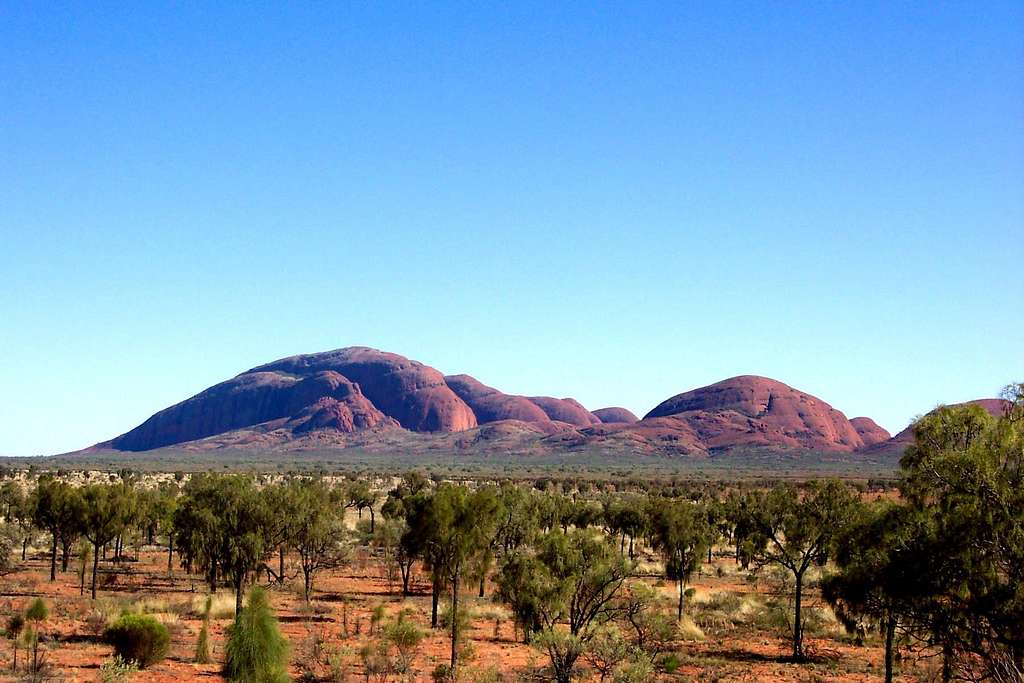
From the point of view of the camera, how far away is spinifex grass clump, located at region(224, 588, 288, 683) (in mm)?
21047

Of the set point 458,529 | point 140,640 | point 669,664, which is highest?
point 458,529

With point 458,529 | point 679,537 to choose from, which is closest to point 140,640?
point 458,529

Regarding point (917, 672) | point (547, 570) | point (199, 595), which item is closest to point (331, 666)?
point (547, 570)

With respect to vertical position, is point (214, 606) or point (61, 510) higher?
point (61, 510)

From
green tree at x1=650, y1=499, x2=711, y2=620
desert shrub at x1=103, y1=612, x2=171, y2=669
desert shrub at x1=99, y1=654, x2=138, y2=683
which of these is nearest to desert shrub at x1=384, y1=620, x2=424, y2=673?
desert shrub at x1=103, y1=612, x2=171, y2=669

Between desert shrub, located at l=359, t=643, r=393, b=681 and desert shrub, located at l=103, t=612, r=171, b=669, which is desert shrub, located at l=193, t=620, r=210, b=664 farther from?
desert shrub, located at l=359, t=643, r=393, b=681

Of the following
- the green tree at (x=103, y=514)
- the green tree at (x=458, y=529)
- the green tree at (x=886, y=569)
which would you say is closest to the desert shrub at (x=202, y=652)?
the green tree at (x=458, y=529)

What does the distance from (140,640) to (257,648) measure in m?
6.54

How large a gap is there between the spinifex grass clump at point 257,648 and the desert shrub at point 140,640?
5.13 meters

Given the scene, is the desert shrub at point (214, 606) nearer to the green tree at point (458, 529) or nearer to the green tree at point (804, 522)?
the green tree at point (458, 529)

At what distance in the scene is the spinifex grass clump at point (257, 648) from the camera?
21.0 metres

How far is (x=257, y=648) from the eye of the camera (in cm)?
2127

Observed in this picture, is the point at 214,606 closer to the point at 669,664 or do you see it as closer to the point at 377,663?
the point at 377,663

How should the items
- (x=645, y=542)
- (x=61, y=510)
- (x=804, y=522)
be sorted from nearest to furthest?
(x=804, y=522) → (x=61, y=510) → (x=645, y=542)
